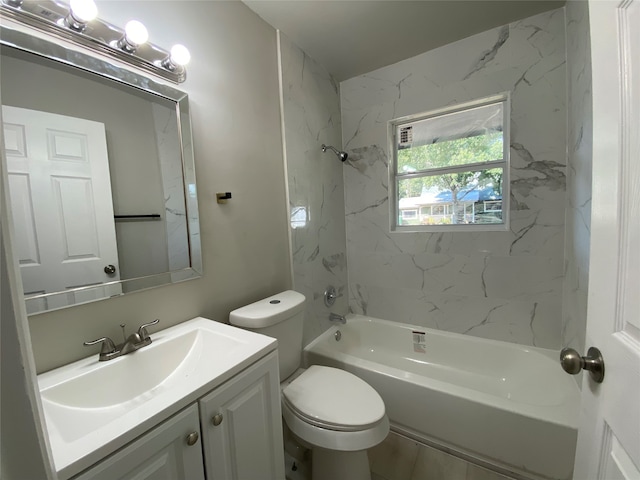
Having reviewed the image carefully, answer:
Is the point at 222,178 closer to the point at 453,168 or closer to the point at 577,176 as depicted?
the point at 453,168

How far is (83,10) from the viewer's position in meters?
0.85

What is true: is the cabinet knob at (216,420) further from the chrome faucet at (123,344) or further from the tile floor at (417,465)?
the tile floor at (417,465)

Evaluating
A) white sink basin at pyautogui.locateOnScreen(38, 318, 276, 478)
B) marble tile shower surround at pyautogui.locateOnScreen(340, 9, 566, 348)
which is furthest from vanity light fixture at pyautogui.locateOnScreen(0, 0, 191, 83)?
marble tile shower surround at pyautogui.locateOnScreen(340, 9, 566, 348)

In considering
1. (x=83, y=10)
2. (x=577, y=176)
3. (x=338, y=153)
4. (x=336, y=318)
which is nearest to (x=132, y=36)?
(x=83, y=10)

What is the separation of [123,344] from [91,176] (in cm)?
60

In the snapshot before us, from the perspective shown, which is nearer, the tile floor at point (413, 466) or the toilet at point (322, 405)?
the toilet at point (322, 405)

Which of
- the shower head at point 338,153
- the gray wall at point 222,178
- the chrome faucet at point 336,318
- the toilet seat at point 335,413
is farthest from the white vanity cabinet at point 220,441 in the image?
the shower head at point 338,153

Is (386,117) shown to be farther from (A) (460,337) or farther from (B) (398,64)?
(A) (460,337)

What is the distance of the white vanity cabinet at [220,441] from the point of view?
1.97 feet

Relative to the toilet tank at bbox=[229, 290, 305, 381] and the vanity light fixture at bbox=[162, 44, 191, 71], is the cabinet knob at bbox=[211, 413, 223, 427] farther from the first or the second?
the vanity light fixture at bbox=[162, 44, 191, 71]

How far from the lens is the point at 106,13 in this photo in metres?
0.95

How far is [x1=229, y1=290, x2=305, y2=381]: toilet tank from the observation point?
1.23 metres

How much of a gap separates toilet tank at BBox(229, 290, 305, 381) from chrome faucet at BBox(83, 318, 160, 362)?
365mm

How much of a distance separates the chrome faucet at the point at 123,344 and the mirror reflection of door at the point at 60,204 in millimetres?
157
